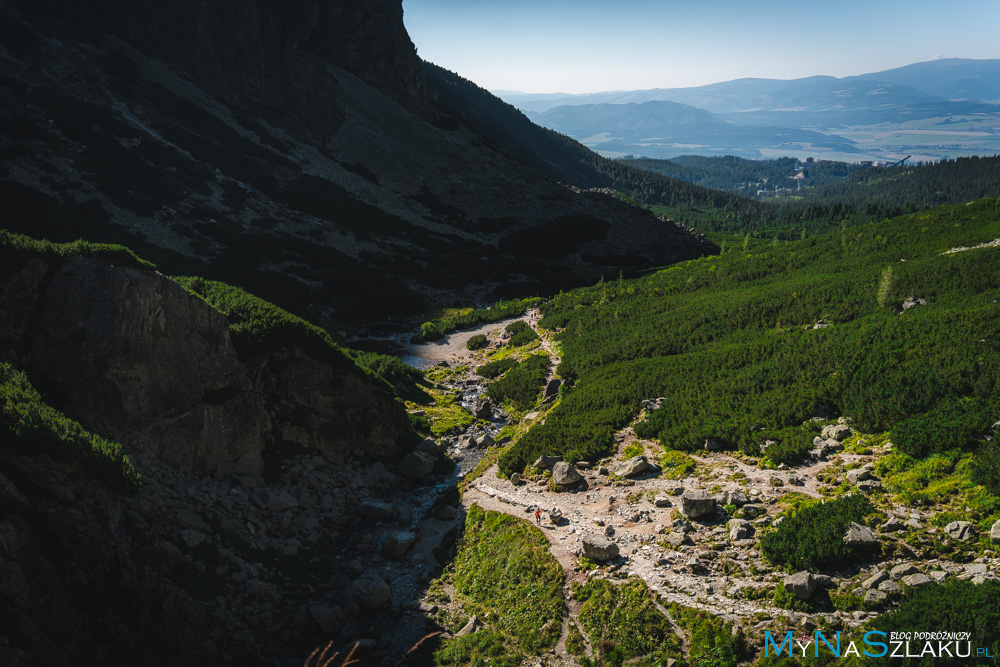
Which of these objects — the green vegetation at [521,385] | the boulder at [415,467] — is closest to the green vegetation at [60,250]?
the boulder at [415,467]

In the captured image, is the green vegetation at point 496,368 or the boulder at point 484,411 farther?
the green vegetation at point 496,368

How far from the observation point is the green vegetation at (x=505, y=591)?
10781 mm

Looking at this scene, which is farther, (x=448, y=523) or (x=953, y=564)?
(x=448, y=523)

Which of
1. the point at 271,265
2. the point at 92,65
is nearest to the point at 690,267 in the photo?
the point at 271,265

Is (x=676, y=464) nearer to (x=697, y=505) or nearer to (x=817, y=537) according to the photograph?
(x=697, y=505)

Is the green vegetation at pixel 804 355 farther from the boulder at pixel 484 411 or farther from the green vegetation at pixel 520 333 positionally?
the boulder at pixel 484 411

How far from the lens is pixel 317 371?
19219 millimetres

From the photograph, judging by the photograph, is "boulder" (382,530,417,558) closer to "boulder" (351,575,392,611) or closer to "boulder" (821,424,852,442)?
"boulder" (351,575,392,611)

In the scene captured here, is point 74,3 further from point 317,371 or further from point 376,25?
point 317,371

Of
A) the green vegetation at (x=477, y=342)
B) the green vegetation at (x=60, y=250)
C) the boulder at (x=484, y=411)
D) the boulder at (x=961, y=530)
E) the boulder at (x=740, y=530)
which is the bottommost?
the boulder at (x=484, y=411)

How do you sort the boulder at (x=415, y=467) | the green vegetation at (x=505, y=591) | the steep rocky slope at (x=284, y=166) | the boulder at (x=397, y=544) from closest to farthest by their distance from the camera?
the green vegetation at (x=505, y=591) → the boulder at (x=397, y=544) → the boulder at (x=415, y=467) → the steep rocky slope at (x=284, y=166)

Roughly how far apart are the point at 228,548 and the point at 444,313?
113 ft

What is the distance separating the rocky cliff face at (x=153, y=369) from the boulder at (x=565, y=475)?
26.2 ft

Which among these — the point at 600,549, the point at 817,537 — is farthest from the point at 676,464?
the point at 817,537
